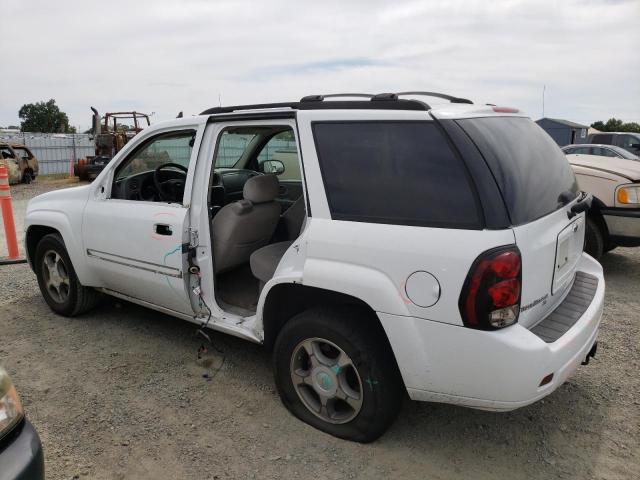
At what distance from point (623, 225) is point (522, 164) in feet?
12.2

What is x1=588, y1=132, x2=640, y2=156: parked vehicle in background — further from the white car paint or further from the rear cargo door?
the white car paint

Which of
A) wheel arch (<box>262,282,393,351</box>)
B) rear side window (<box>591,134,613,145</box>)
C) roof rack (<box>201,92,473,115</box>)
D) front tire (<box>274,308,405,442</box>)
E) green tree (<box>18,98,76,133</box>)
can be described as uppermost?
green tree (<box>18,98,76,133</box>)

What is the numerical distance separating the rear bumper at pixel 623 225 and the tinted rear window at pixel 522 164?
9.78ft

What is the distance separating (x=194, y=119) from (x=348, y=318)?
1.74m

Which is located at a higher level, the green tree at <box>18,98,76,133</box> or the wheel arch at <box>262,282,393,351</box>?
the green tree at <box>18,98,76,133</box>

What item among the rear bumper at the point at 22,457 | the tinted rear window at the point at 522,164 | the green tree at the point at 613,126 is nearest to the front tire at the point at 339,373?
the tinted rear window at the point at 522,164

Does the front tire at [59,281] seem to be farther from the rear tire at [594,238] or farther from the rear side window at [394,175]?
the rear tire at [594,238]

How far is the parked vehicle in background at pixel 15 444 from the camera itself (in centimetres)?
180

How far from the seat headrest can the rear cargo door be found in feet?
5.42

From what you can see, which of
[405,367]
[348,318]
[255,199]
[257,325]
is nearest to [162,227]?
[255,199]

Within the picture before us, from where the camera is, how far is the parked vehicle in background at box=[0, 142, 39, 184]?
16906 mm

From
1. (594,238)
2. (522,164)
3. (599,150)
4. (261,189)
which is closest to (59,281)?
(261,189)

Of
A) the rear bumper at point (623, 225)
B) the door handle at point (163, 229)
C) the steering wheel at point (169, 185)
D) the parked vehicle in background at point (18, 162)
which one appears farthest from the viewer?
the parked vehicle in background at point (18, 162)

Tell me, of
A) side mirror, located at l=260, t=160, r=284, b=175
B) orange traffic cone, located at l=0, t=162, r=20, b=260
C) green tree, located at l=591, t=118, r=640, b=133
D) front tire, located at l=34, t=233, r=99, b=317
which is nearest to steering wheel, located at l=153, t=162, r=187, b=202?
side mirror, located at l=260, t=160, r=284, b=175
